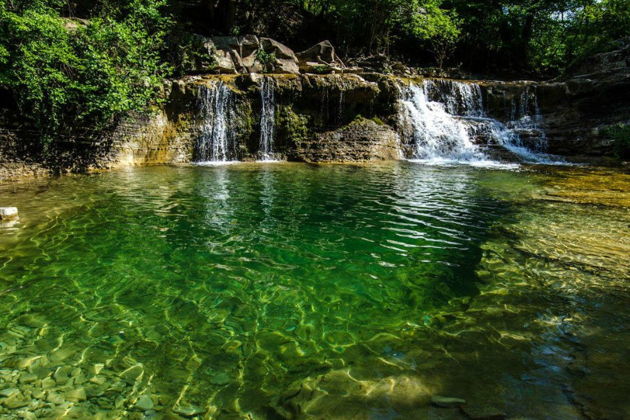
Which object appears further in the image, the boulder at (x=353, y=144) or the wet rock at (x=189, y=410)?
the boulder at (x=353, y=144)

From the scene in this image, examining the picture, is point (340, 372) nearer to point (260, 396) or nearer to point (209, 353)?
point (260, 396)

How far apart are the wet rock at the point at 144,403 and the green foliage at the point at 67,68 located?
1257 cm

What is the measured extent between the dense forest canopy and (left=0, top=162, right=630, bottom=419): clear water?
6859 millimetres

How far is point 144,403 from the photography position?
8.24 feet

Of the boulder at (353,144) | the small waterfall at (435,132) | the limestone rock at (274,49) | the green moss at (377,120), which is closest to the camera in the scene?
the boulder at (353,144)

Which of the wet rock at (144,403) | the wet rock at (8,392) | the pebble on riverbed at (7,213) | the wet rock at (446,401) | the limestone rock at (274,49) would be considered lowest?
the wet rock at (144,403)

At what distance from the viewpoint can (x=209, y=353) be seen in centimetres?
308

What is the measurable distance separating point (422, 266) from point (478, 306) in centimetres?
112

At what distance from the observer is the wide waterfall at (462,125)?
739 inches

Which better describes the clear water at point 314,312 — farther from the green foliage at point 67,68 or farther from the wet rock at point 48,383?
the green foliage at point 67,68

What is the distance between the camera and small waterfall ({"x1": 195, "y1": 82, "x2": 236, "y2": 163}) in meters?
17.9

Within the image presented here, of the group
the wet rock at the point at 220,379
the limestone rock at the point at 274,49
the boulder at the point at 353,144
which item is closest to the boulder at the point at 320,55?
the limestone rock at the point at 274,49

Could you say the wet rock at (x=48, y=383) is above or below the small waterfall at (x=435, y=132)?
below

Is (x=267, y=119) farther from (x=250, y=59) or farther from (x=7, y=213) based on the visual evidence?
(x=7, y=213)
